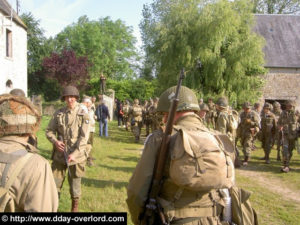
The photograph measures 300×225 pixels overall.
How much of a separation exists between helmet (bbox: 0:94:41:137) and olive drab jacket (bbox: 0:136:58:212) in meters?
0.13

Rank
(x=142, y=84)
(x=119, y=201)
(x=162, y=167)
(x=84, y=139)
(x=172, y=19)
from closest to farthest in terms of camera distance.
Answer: (x=162, y=167)
(x=84, y=139)
(x=119, y=201)
(x=172, y=19)
(x=142, y=84)

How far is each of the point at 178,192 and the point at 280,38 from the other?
29182mm

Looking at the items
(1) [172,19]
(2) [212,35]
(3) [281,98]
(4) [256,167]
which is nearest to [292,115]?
(4) [256,167]

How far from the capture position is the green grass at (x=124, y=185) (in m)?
5.35

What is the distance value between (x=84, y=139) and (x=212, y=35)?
17215 mm

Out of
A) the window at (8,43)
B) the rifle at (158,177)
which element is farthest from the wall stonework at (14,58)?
the rifle at (158,177)

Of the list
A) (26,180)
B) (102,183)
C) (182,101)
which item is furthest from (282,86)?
(26,180)

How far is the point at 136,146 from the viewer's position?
41.5ft

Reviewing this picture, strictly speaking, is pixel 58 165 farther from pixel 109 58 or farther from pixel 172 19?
pixel 109 58

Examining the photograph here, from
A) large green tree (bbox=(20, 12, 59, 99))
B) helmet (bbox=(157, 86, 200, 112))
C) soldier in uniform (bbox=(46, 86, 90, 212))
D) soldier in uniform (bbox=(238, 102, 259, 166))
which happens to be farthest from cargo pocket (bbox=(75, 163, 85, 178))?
large green tree (bbox=(20, 12, 59, 99))

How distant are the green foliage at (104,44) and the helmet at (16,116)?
45.0 m

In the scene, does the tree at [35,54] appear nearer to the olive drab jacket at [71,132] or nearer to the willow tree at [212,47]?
the willow tree at [212,47]

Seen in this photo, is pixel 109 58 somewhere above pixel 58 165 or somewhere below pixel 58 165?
above

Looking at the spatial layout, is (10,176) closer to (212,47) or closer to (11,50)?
(212,47)
